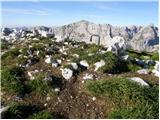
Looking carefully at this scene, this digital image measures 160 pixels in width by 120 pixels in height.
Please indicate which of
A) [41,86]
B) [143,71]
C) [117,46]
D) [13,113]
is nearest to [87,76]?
[41,86]

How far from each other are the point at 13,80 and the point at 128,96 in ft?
17.7

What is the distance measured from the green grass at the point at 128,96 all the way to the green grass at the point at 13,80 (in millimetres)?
3088

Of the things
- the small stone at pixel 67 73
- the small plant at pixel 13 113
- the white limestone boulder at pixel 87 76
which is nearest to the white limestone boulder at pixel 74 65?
the small stone at pixel 67 73

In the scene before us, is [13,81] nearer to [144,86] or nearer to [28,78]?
[28,78]

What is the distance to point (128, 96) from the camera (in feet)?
41.6

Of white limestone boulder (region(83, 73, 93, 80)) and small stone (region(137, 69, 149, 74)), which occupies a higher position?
small stone (region(137, 69, 149, 74))

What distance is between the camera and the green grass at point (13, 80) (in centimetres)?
1368

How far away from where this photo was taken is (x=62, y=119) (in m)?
11.6

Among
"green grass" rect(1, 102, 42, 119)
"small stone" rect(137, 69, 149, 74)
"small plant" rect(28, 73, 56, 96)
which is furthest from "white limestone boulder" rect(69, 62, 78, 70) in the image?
"green grass" rect(1, 102, 42, 119)

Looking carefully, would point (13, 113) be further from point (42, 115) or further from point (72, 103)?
point (72, 103)

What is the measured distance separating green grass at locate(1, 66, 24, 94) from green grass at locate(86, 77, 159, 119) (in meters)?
3.09

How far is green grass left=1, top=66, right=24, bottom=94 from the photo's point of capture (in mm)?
13684

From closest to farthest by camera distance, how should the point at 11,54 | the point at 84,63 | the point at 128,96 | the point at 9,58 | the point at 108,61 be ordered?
the point at 128,96, the point at 108,61, the point at 84,63, the point at 9,58, the point at 11,54

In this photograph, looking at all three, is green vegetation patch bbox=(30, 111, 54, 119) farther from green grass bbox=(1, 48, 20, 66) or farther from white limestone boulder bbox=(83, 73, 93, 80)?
green grass bbox=(1, 48, 20, 66)
